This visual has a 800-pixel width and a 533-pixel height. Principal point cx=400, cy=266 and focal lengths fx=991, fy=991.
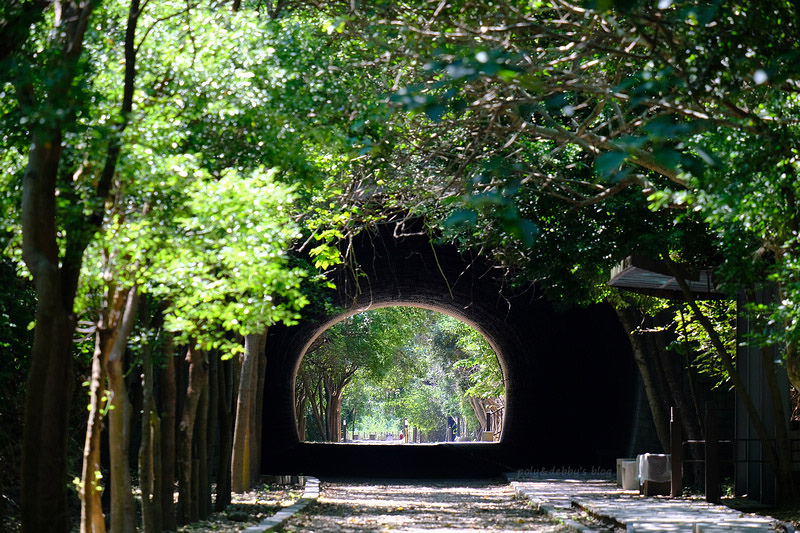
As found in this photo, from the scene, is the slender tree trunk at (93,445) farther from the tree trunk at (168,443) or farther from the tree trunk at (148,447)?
the tree trunk at (168,443)

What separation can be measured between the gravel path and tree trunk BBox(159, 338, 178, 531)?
1204mm

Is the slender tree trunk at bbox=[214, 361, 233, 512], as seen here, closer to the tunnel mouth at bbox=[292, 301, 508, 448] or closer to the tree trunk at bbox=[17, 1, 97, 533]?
the tree trunk at bbox=[17, 1, 97, 533]

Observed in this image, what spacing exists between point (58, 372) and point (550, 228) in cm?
674

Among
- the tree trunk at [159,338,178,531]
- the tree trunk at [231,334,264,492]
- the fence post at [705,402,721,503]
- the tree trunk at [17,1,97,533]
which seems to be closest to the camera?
the tree trunk at [17,1,97,533]

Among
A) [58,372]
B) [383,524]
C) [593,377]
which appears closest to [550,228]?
[383,524]

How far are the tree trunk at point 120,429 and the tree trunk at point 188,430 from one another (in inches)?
84.0

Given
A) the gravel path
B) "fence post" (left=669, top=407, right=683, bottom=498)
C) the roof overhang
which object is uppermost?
the roof overhang

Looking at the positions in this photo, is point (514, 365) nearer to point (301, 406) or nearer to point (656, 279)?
point (656, 279)

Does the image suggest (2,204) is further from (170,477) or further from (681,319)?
(681,319)

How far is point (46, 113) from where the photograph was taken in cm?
540

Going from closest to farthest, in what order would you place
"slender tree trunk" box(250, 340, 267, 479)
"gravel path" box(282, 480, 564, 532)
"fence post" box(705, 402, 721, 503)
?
"gravel path" box(282, 480, 564, 532) < "fence post" box(705, 402, 721, 503) < "slender tree trunk" box(250, 340, 267, 479)

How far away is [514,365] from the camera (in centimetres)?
2339

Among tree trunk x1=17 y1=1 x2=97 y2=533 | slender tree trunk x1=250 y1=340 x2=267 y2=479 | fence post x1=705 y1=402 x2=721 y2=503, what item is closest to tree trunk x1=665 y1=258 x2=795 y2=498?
fence post x1=705 y1=402 x2=721 y2=503

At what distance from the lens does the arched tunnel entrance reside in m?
20.6
